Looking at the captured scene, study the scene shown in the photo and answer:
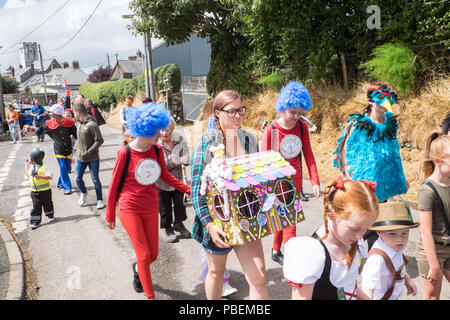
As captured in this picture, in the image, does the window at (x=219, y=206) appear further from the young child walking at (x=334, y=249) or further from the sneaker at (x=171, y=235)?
the sneaker at (x=171, y=235)

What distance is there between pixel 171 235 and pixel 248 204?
3275 mm

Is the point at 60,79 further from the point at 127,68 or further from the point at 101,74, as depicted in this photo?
the point at 127,68

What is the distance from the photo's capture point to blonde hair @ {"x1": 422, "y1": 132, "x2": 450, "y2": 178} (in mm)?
2535

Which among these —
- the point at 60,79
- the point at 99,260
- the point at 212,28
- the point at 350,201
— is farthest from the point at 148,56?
the point at 60,79

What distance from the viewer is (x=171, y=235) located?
538 centimetres

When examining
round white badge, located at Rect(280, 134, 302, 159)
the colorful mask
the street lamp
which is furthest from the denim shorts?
the street lamp

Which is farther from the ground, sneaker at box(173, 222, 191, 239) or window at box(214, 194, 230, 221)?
window at box(214, 194, 230, 221)

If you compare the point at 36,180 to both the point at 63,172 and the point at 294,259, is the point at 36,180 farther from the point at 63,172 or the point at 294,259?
the point at 294,259

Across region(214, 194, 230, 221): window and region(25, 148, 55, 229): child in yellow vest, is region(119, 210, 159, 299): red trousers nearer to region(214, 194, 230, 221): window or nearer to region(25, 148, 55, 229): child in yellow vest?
region(214, 194, 230, 221): window

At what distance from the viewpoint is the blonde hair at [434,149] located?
2.54 metres

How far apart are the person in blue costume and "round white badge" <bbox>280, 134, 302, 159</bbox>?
0.53 meters
